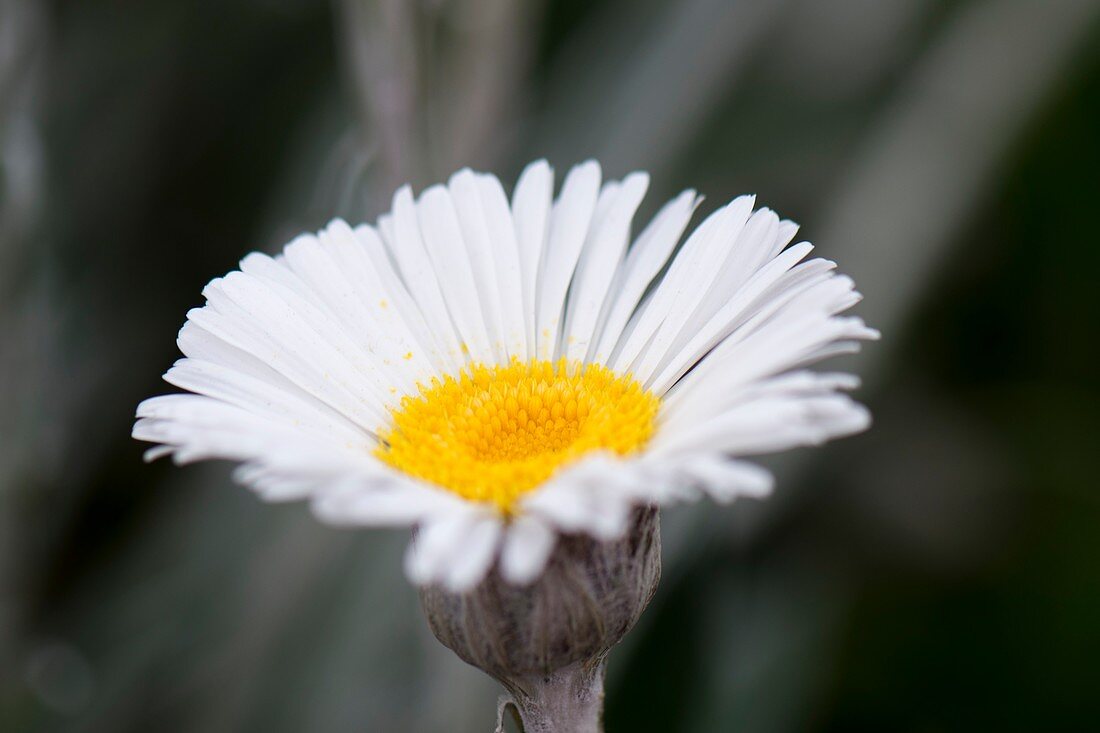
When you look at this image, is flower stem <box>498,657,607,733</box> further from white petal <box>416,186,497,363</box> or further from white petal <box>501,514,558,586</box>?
white petal <box>416,186,497,363</box>

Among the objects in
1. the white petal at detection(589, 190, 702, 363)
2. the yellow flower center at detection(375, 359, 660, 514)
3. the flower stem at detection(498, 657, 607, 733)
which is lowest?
the flower stem at detection(498, 657, 607, 733)

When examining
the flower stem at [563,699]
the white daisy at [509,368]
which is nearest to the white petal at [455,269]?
the white daisy at [509,368]

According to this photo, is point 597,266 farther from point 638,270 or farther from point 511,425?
point 511,425

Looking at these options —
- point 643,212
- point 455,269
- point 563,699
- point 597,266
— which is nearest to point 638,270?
point 597,266

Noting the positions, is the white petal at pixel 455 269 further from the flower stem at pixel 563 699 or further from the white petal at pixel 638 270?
the flower stem at pixel 563 699

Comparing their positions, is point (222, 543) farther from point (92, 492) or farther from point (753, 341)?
point (753, 341)

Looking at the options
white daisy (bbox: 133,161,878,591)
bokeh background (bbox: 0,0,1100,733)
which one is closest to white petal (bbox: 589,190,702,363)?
white daisy (bbox: 133,161,878,591)

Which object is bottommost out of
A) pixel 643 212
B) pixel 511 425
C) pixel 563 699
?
pixel 563 699
